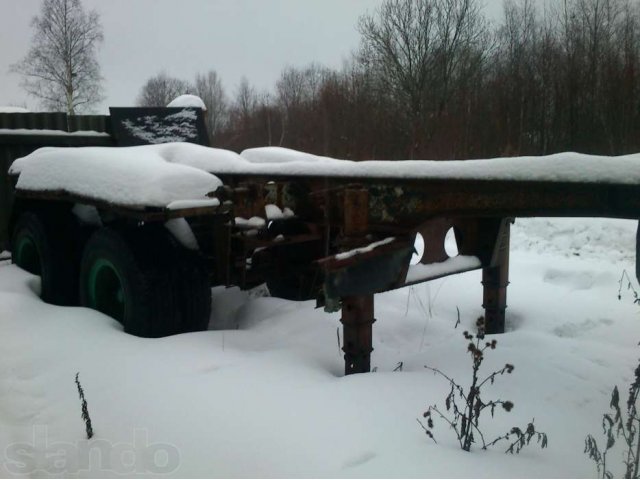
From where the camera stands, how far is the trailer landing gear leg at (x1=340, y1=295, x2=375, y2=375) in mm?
2932

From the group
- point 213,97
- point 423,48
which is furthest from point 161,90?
point 423,48

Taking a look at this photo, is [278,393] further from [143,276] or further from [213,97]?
[213,97]

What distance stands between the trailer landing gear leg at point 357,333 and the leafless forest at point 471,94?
9094 millimetres

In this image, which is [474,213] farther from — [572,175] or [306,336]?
[306,336]

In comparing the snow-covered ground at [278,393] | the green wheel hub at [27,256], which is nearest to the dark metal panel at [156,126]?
the green wheel hub at [27,256]

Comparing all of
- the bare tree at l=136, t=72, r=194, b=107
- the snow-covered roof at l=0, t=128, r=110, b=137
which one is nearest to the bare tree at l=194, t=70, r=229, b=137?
the bare tree at l=136, t=72, r=194, b=107

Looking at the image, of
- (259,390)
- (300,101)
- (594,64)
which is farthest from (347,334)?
(300,101)

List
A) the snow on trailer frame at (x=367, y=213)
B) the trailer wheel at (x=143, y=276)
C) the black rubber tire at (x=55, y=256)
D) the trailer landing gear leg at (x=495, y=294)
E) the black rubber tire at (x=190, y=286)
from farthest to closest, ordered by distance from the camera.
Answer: the black rubber tire at (x=55, y=256) → the trailer landing gear leg at (x=495, y=294) → the black rubber tire at (x=190, y=286) → the trailer wheel at (x=143, y=276) → the snow on trailer frame at (x=367, y=213)

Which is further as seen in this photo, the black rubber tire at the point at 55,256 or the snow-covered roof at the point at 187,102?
the snow-covered roof at the point at 187,102

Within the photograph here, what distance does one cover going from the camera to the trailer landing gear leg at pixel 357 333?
293cm

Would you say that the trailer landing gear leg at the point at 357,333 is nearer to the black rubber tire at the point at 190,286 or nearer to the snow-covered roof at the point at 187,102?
the black rubber tire at the point at 190,286

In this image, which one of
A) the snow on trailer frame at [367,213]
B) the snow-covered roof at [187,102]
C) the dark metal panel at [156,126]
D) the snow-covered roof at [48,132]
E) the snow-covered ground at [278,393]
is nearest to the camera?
the snow-covered ground at [278,393]

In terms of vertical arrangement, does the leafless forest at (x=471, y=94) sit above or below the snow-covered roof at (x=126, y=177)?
above

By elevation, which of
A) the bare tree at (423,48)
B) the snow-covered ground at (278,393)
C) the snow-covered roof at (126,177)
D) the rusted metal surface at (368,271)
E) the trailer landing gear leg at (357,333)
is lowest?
the snow-covered ground at (278,393)
